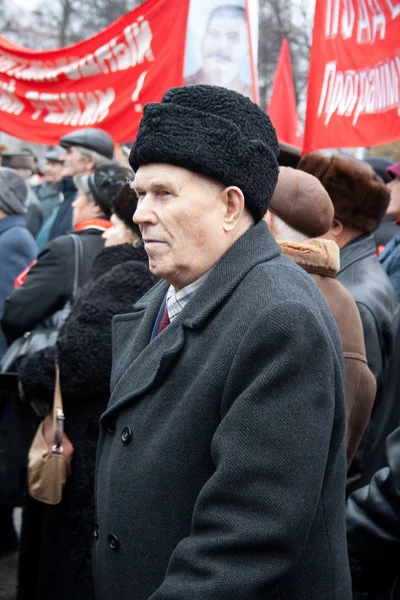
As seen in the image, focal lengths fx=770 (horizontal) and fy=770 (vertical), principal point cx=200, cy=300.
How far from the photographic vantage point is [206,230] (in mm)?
1751

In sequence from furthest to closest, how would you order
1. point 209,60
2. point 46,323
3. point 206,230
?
point 209,60 → point 46,323 → point 206,230

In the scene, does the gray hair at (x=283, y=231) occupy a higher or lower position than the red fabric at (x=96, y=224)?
higher

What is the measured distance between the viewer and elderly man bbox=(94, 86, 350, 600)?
1.49 m

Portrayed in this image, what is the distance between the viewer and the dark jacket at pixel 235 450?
58.3 inches

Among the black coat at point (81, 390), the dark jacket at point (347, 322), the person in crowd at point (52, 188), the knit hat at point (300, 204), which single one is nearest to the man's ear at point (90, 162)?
the black coat at point (81, 390)

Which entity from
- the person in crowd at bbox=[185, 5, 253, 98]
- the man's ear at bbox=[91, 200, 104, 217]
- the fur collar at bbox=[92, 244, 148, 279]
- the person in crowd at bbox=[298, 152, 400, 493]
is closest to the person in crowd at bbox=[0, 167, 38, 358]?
the man's ear at bbox=[91, 200, 104, 217]

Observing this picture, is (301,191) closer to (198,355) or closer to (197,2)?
(198,355)

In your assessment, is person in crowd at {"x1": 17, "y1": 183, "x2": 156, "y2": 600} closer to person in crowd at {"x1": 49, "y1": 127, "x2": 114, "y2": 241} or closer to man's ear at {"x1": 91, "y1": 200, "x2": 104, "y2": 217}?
man's ear at {"x1": 91, "y1": 200, "x2": 104, "y2": 217}

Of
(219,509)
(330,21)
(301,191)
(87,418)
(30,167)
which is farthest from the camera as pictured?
(30,167)

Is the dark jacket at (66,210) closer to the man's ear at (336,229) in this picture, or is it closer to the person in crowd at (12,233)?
the person in crowd at (12,233)

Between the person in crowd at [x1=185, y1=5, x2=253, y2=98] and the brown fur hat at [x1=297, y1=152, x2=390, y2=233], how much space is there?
1.47 metres

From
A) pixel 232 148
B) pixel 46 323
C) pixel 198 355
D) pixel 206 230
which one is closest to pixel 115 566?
pixel 198 355

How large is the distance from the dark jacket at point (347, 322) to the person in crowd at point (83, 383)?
28.8 inches

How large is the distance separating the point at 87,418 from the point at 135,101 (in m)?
2.45
